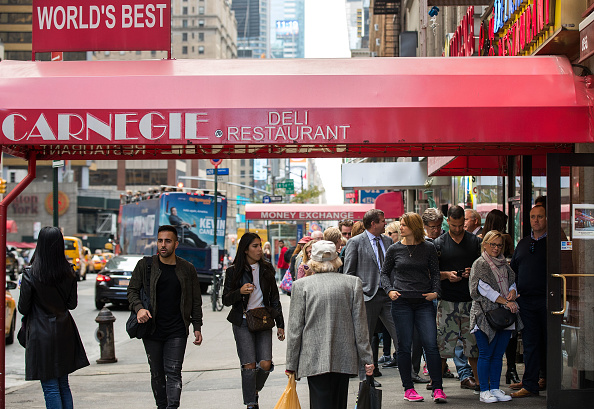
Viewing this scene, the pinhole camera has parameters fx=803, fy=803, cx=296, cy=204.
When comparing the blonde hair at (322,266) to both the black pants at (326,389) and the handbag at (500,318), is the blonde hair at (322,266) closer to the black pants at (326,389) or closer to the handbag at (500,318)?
the black pants at (326,389)

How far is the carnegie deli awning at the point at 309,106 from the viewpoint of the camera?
7508mm

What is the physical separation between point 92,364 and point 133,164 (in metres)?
107

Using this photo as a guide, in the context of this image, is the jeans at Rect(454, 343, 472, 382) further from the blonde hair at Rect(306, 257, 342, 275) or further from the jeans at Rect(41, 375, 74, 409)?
the jeans at Rect(41, 375, 74, 409)

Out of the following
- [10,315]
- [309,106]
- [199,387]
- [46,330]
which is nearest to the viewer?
[46,330]

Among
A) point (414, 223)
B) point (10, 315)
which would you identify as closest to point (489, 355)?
point (414, 223)

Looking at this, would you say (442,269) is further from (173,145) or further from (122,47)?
(122,47)

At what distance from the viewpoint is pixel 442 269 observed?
29.0 feet

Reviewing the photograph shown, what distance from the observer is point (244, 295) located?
7809mm

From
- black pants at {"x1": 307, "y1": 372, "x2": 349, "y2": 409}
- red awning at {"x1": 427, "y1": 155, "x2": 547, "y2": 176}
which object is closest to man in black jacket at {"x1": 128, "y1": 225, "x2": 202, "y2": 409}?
black pants at {"x1": 307, "y1": 372, "x2": 349, "y2": 409}

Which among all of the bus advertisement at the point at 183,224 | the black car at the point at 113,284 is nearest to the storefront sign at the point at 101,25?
the black car at the point at 113,284

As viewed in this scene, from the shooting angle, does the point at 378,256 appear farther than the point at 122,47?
Yes

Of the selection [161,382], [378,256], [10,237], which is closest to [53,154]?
[161,382]

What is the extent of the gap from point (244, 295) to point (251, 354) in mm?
577

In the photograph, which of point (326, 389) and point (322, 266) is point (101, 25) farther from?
point (326, 389)
